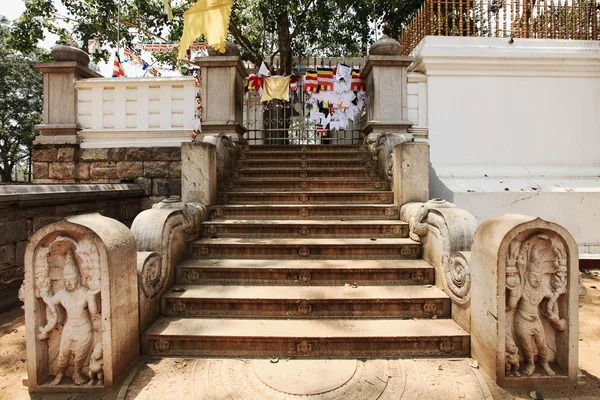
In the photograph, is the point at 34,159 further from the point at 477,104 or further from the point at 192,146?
the point at 477,104

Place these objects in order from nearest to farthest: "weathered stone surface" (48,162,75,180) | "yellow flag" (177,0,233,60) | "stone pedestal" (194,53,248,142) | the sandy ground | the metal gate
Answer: the sandy ground → "yellow flag" (177,0,233,60) → "stone pedestal" (194,53,248,142) → "weathered stone surface" (48,162,75,180) → the metal gate

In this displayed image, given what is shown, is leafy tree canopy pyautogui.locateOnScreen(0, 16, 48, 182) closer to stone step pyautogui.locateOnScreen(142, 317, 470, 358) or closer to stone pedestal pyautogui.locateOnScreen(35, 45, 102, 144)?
stone pedestal pyautogui.locateOnScreen(35, 45, 102, 144)

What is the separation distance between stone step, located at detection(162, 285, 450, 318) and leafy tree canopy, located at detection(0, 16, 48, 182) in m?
25.9

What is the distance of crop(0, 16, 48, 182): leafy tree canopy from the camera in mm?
21641

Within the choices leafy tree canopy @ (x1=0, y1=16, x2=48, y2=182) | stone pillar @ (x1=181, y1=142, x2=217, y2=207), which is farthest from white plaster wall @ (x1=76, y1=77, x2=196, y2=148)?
leafy tree canopy @ (x1=0, y1=16, x2=48, y2=182)

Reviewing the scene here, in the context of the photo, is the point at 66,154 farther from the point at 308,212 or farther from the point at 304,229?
the point at 304,229

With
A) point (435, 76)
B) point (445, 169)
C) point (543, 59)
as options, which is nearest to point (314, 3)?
point (435, 76)

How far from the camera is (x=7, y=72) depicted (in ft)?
70.1

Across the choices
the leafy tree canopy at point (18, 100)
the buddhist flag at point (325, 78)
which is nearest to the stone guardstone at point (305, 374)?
the buddhist flag at point (325, 78)

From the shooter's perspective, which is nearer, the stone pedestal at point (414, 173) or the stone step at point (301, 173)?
the stone pedestal at point (414, 173)

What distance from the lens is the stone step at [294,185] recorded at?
201 inches

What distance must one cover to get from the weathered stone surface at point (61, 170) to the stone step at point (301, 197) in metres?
4.07

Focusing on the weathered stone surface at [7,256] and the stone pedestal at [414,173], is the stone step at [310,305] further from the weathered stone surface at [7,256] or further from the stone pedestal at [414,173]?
the weathered stone surface at [7,256]

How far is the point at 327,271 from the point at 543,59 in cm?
662
